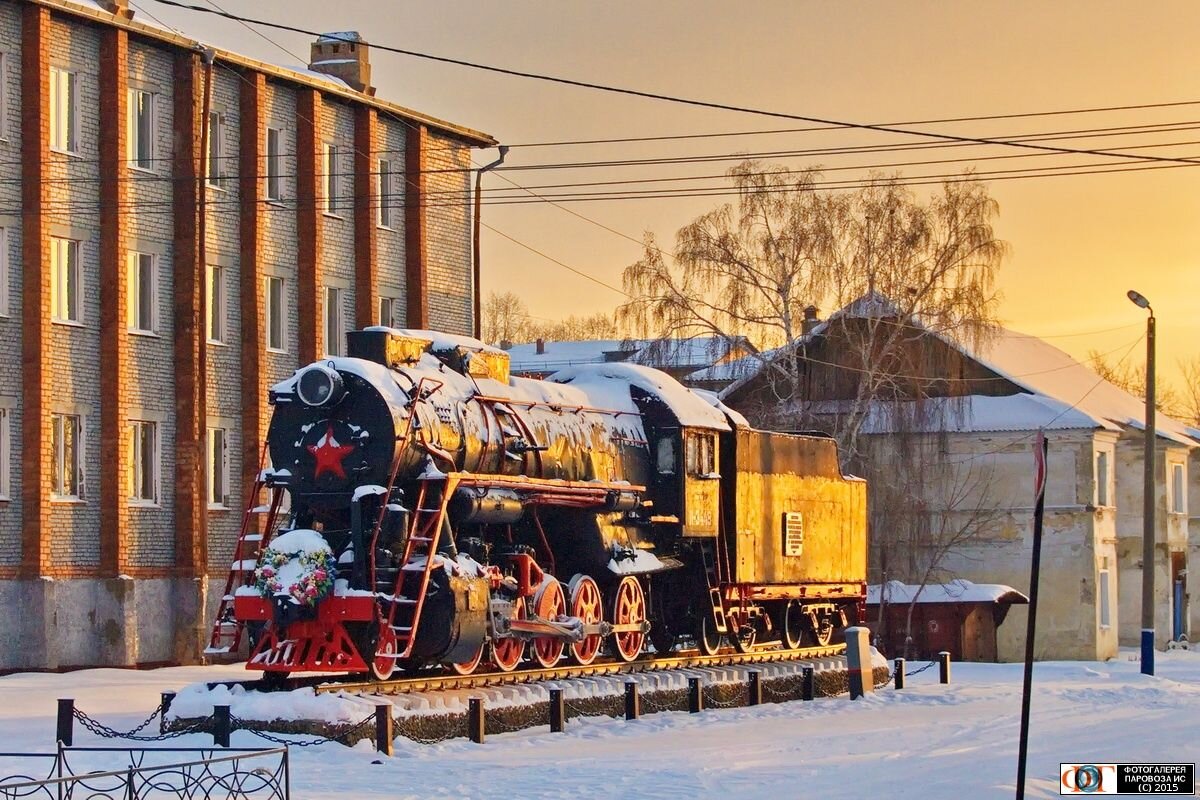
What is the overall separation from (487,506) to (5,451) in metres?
13.2

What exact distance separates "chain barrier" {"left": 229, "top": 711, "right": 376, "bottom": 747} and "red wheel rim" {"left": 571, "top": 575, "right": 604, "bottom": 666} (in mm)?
5376

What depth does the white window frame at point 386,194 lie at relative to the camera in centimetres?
4172

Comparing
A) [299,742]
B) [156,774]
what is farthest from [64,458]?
[156,774]

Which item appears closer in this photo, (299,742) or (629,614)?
(299,742)

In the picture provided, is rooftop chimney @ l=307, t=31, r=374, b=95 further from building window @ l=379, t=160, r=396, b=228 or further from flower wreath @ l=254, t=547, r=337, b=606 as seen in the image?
flower wreath @ l=254, t=547, r=337, b=606

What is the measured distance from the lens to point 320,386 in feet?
69.3

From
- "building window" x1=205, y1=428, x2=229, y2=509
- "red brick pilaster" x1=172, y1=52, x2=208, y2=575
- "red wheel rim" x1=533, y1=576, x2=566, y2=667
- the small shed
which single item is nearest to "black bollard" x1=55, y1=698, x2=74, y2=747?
"red wheel rim" x1=533, y1=576, x2=566, y2=667

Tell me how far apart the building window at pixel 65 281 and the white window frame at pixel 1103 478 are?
28472mm

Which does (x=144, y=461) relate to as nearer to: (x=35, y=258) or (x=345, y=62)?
(x=35, y=258)

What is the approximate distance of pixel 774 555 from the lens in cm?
2808

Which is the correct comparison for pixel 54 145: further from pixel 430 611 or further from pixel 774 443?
pixel 430 611

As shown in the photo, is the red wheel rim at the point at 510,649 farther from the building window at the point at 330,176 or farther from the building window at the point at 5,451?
the building window at the point at 330,176

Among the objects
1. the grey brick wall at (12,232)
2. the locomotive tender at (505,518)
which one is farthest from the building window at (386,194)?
the locomotive tender at (505,518)

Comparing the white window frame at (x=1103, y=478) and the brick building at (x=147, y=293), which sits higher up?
the brick building at (x=147, y=293)
